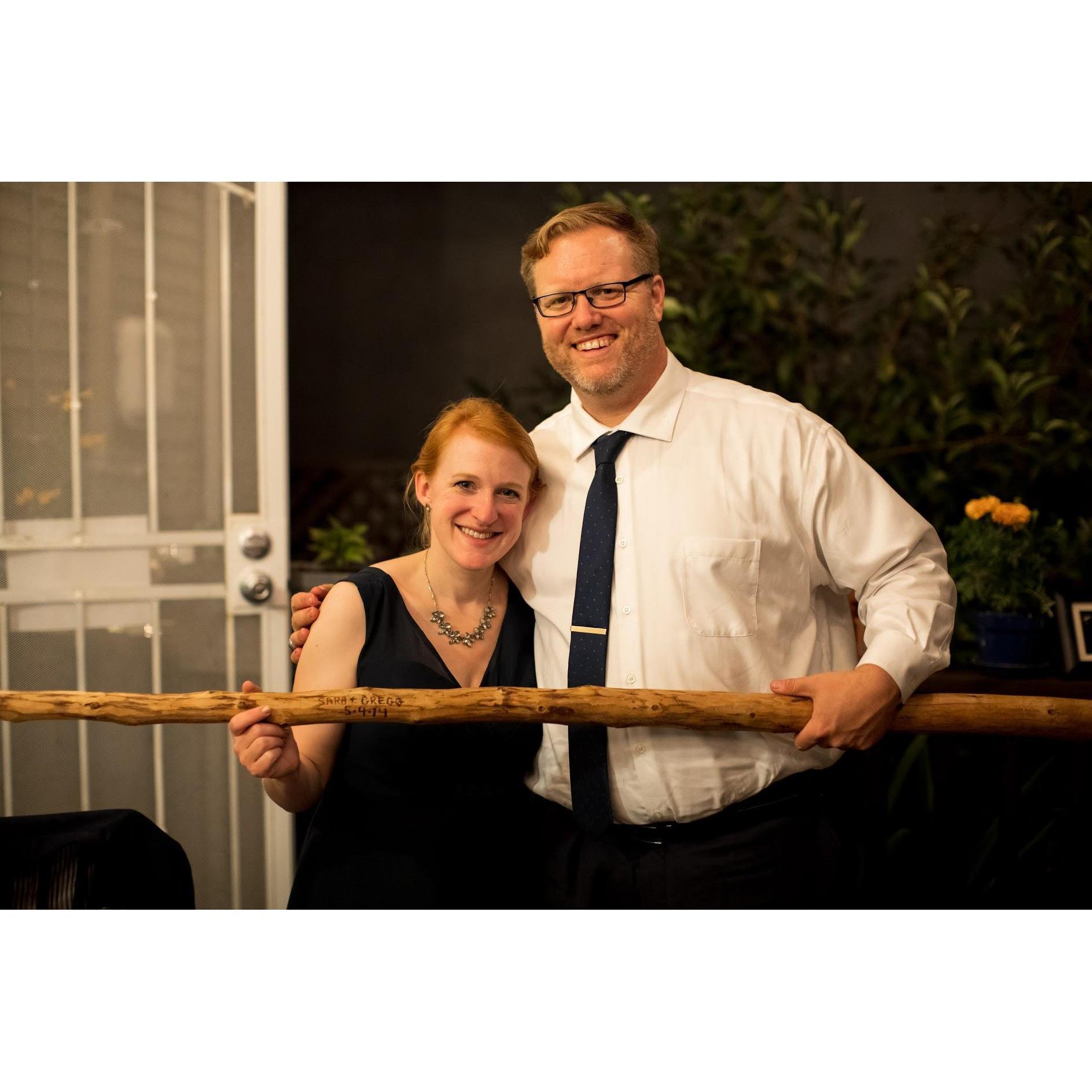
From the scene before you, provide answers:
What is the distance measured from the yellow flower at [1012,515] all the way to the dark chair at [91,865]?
2.12 metres

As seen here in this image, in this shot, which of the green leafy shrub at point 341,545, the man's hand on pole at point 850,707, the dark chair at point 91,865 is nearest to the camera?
the man's hand on pole at point 850,707

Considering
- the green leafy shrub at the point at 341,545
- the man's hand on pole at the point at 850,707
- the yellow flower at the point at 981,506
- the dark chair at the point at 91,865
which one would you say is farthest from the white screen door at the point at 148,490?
the yellow flower at the point at 981,506

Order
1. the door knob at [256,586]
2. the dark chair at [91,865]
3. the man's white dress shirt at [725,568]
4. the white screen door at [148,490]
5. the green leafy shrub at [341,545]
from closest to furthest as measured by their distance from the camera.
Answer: the man's white dress shirt at [725,568], the dark chair at [91,865], the white screen door at [148,490], the door knob at [256,586], the green leafy shrub at [341,545]

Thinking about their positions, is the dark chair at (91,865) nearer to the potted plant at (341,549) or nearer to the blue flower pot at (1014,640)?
the potted plant at (341,549)

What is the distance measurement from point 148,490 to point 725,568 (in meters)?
1.49

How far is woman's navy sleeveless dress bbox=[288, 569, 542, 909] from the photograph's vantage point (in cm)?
199

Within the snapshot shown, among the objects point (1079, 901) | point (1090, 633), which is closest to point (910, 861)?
point (1079, 901)

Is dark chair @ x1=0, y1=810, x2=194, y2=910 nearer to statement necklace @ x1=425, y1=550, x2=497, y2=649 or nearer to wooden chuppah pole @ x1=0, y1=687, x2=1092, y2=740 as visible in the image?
wooden chuppah pole @ x1=0, y1=687, x2=1092, y2=740

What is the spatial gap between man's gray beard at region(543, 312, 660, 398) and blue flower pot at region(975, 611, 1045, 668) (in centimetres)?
120

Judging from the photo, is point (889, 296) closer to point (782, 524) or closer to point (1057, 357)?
point (1057, 357)

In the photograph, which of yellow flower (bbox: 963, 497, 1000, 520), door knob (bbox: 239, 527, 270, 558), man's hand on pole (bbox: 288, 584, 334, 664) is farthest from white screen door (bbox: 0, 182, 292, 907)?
yellow flower (bbox: 963, 497, 1000, 520)

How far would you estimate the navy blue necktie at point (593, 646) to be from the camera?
6.42 ft

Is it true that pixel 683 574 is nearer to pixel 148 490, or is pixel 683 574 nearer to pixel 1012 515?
pixel 1012 515

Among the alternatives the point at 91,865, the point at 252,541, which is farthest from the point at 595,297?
the point at 91,865
